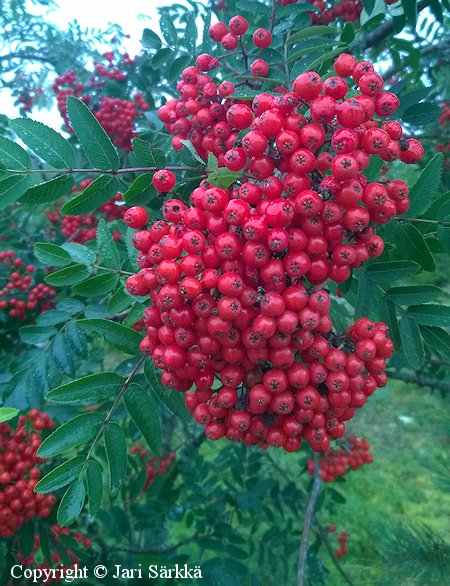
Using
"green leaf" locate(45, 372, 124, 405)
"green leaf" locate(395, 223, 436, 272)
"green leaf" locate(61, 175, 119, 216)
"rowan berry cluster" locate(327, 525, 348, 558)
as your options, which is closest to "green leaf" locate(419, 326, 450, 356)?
"green leaf" locate(395, 223, 436, 272)

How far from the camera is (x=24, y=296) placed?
3734mm

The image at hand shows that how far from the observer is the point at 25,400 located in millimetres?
2299

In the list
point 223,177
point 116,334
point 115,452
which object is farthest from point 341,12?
point 115,452

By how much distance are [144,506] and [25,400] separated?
1453 millimetres

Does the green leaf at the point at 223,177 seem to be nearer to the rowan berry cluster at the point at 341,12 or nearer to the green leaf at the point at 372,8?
the green leaf at the point at 372,8

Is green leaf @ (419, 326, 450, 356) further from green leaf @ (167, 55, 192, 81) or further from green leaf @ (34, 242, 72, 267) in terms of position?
green leaf @ (167, 55, 192, 81)

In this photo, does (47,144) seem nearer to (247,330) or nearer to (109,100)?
(247,330)

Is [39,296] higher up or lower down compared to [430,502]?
higher up

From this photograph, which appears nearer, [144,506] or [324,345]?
[324,345]

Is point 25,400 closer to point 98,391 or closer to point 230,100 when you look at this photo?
point 98,391

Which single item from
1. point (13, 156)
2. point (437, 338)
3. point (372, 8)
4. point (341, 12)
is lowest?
point (437, 338)

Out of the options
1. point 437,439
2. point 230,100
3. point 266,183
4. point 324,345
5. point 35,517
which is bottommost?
point 437,439

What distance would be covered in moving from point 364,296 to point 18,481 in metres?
1.92

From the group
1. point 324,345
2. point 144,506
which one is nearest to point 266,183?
point 324,345
